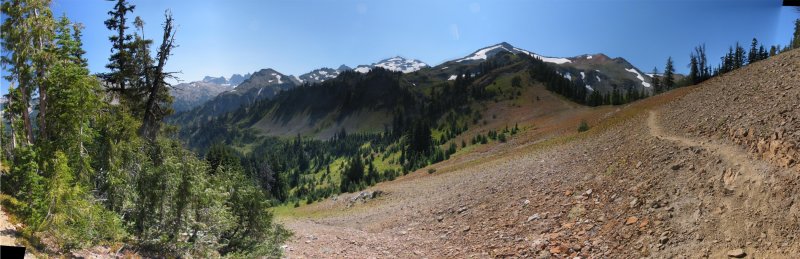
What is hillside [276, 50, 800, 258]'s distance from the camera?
13836 mm

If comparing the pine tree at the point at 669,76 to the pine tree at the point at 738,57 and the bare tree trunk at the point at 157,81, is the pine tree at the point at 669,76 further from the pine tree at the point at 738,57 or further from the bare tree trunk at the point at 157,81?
the bare tree trunk at the point at 157,81

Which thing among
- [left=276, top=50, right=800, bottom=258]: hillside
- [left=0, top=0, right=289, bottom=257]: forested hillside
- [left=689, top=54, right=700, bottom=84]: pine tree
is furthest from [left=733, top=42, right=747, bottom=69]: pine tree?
[left=0, top=0, right=289, bottom=257]: forested hillside

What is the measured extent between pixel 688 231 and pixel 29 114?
83.9 feet

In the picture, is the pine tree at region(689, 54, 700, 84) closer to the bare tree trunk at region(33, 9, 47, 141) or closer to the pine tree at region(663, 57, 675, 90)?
the pine tree at region(663, 57, 675, 90)

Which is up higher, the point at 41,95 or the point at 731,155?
the point at 41,95

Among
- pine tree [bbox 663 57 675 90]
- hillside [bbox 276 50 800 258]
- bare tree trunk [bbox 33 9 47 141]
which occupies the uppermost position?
pine tree [bbox 663 57 675 90]

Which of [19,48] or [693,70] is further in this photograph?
[693,70]

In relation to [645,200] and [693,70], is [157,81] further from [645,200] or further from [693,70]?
[693,70]

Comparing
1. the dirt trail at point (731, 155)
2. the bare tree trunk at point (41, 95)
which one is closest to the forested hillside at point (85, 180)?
the bare tree trunk at point (41, 95)

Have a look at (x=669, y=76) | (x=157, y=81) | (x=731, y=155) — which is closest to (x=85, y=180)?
(x=157, y=81)

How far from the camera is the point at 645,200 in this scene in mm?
18375

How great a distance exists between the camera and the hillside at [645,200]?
45.4ft

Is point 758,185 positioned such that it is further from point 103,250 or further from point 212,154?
point 212,154

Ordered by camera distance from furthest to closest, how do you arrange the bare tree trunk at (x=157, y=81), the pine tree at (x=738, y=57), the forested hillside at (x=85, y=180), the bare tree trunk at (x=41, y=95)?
the pine tree at (x=738, y=57)
the bare tree trunk at (x=157, y=81)
the bare tree trunk at (x=41, y=95)
the forested hillside at (x=85, y=180)
